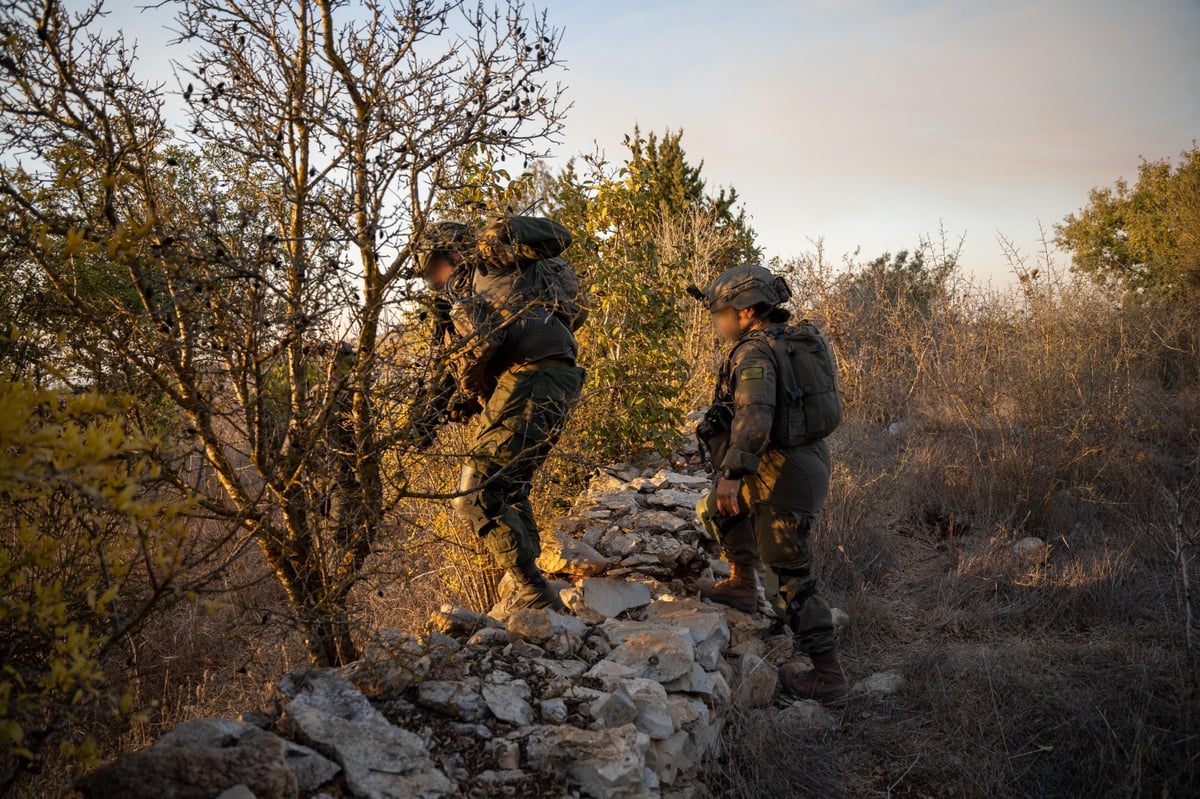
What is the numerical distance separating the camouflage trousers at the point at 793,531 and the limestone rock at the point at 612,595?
64 centimetres


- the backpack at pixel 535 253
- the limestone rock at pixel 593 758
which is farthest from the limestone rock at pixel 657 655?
the backpack at pixel 535 253

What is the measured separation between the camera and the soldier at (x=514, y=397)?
3.18 meters

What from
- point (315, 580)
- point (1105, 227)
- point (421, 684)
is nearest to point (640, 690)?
point (421, 684)

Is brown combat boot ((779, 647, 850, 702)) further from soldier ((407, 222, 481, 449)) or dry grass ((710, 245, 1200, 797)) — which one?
soldier ((407, 222, 481, 449))

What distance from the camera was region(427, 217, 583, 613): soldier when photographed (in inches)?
125

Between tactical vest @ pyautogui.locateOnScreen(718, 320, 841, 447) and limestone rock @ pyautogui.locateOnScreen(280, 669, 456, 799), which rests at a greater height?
tactical vest @ pyautogui.locateOnScreen(718, 320, 841, 447)

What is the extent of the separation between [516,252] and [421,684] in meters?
1.78

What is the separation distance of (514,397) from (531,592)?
91 centimetres

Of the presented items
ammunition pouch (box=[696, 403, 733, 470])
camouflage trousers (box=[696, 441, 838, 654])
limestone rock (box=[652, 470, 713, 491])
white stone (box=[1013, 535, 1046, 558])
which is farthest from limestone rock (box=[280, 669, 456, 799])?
white stone (box=[1013, 535, 1046, 558])

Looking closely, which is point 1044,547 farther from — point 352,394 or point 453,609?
point 352,394

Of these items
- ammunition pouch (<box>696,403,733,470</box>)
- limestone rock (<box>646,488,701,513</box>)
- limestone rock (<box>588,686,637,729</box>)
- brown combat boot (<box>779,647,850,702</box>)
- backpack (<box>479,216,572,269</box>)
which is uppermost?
backpack (<box>479,216,572,269</box>)

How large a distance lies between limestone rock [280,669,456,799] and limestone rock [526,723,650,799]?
0.31 m

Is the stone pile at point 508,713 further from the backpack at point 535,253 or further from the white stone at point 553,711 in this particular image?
the backpack at point 535,253

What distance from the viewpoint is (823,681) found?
133 inches
